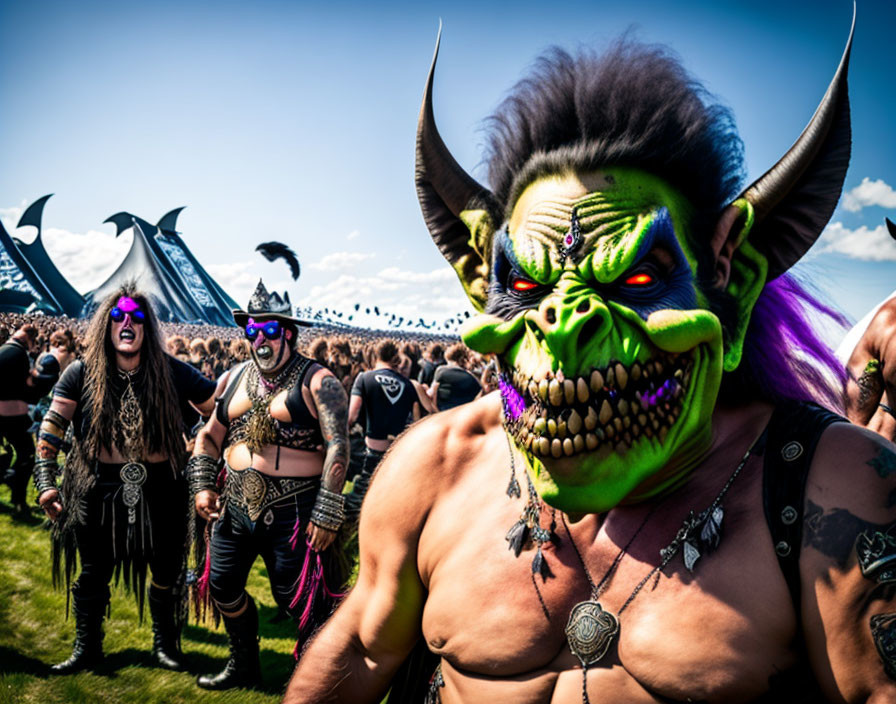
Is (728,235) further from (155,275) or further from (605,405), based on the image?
(155,275)

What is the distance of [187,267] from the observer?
5847 cm

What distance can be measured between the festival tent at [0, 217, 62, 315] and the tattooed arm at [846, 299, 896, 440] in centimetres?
4398

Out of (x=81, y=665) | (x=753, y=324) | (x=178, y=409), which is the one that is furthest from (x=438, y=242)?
(x=81, y=665)

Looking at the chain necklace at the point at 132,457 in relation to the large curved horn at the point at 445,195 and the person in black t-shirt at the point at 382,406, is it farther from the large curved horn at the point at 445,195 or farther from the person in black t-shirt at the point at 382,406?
the large curved horn at the point at 445,195

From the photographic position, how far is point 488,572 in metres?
1.57

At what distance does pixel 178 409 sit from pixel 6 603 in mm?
2506

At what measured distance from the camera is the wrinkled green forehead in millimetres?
1389

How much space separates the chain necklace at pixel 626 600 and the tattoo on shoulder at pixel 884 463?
0.23m

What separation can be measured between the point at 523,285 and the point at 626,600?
0.68 meters

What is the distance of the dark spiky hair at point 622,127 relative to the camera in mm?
1497

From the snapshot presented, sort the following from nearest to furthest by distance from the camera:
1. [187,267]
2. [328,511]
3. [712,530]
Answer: [712,530] → [328,511] → [187,267]

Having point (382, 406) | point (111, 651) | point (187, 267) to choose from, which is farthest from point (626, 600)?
point (187, 267)

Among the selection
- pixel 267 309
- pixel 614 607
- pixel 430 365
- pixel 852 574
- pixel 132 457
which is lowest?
pixel 430 365

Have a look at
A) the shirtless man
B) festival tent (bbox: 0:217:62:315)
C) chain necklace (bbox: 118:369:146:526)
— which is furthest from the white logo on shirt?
festival tent (bbox: 0:217:62:315)
